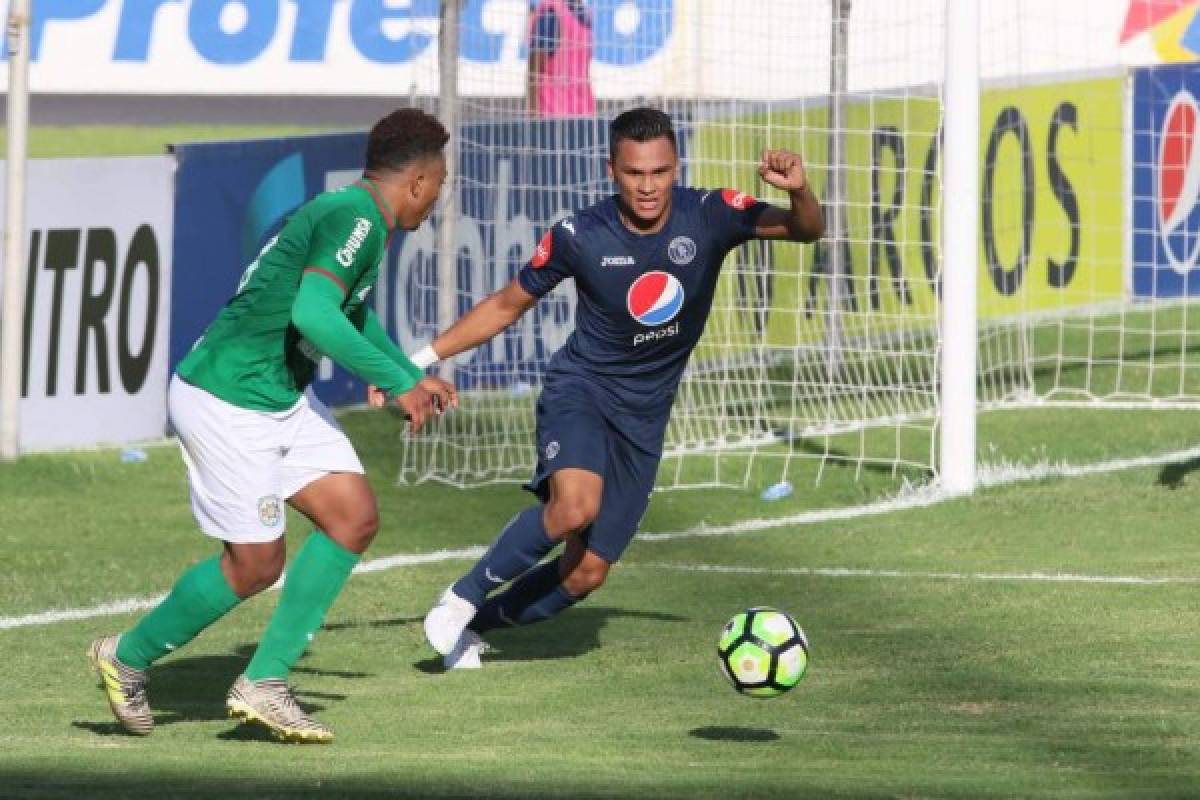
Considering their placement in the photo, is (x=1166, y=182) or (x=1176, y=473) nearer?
(x=1176, y=473)

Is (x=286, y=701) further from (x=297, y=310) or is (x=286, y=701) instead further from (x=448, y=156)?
(x=448, y=156)

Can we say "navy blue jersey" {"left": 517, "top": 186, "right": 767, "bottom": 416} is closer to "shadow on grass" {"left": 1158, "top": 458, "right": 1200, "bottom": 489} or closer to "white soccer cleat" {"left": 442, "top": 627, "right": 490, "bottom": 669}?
"white soccer cleat" {"left": 442, "top": 627, "right": 490, "bottom": 669}

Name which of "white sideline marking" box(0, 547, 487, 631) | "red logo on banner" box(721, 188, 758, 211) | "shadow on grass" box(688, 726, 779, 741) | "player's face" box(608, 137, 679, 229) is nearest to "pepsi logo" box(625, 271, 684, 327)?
"player's face" box(608, 137, 679, 229)

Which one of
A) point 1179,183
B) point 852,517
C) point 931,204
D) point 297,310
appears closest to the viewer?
point 297,310

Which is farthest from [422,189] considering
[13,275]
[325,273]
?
[13,275]

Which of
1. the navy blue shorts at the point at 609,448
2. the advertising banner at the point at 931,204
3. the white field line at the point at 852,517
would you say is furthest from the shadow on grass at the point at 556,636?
the advertising banner at the point at 931,204

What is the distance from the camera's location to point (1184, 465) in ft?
45.0

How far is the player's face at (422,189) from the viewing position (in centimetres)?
765

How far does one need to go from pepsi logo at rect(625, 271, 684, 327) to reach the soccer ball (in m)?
1.61

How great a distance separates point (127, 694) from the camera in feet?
24.6

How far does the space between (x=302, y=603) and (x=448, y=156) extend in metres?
7.84

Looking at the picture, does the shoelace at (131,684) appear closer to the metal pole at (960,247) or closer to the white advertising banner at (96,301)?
the metal pole at (960,247)

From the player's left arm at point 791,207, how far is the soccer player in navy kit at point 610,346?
0.01m

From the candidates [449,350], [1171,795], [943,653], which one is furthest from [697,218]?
[1171,795]
